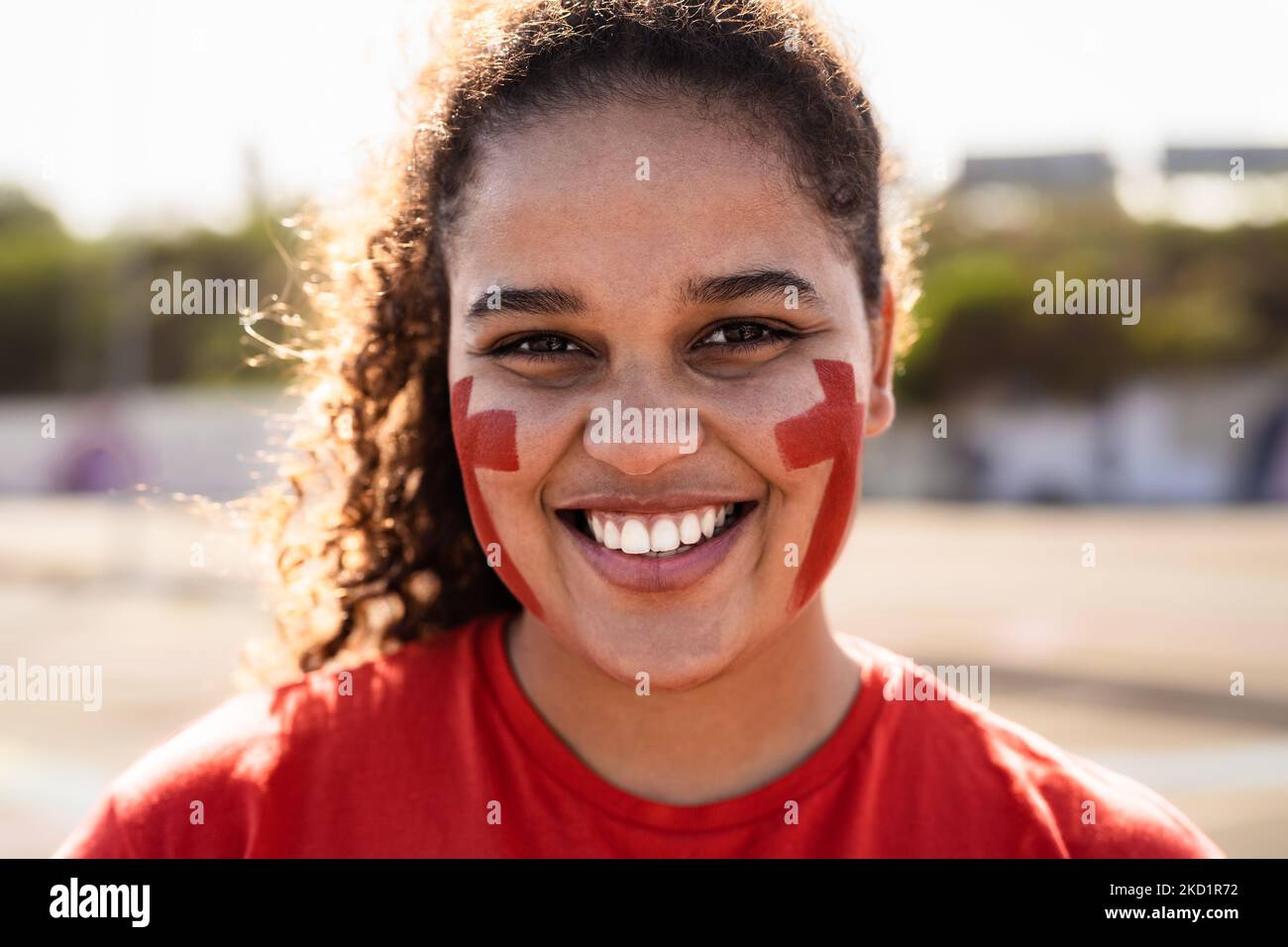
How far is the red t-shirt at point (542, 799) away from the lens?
195 cm

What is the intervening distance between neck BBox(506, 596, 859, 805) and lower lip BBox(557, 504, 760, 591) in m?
0.19

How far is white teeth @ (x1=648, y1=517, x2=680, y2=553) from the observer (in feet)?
6.24

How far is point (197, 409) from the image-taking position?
33281mm

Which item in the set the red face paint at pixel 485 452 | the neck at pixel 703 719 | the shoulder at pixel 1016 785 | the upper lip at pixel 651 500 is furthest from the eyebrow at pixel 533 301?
the shoulder at pixel 1016 785

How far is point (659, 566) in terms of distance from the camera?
1.92m

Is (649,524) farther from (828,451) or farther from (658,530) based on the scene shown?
(828,451)

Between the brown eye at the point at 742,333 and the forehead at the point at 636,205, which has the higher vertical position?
the forehead at the point at 636,205

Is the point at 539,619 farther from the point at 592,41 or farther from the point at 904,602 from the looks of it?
the point at 904,602

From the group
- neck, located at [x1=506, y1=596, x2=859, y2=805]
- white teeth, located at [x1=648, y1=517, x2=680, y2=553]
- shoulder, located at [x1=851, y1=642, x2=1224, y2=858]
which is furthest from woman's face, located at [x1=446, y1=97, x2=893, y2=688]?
shoulder, located at [x1=851, y1=642, x2=1224, y2=858]

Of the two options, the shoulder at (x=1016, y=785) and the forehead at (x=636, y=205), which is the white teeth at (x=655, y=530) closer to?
the forehead at (x=636, y=205)

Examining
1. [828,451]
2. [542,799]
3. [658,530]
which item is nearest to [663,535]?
[658,530]

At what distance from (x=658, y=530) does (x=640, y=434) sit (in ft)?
0.48

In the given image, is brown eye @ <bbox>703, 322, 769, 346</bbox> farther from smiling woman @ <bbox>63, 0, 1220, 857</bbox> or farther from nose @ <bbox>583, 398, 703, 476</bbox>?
nose @ <bbox>583, 398, 703, 476</bbox>

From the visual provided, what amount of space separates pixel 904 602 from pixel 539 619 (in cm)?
1096
